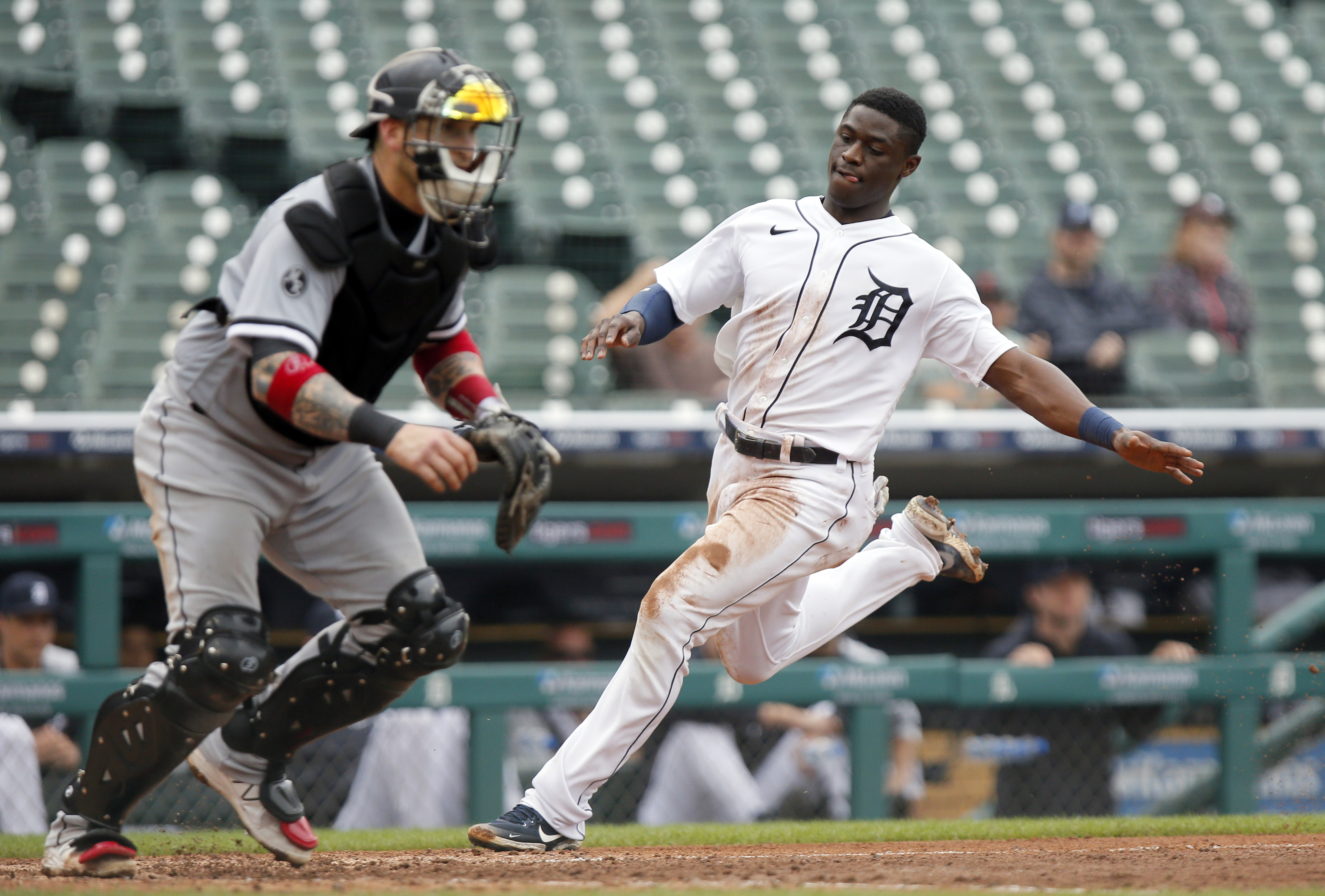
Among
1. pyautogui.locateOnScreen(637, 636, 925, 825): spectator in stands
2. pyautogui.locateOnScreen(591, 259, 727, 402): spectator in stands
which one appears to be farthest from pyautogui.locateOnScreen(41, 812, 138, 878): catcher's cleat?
pyautogui.locateOnScreen(591, 259, 727, 402): spectator in stands

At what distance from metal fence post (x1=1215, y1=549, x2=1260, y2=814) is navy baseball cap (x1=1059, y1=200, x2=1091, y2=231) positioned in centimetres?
184

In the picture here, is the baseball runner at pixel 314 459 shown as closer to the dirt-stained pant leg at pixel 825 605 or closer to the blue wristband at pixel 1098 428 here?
the dirt-stained pant leg at pixel 825 605

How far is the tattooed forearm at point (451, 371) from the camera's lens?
3.22 meters

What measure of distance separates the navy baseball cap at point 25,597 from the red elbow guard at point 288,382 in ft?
9.57

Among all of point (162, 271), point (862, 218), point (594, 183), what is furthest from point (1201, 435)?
point (162, 271)

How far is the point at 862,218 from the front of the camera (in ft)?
11.1

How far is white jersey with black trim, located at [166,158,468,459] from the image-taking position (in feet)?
9.08

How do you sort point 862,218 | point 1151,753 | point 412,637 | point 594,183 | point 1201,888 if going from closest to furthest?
point 1201,888, point 412,637, point 862,218, point 1151,753, point 594,183

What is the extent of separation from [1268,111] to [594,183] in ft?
16.1

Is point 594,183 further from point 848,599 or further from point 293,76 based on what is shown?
point 848,599

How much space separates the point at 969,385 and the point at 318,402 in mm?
4001

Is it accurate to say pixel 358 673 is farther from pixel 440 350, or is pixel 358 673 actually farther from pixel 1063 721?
pixel 1063 721

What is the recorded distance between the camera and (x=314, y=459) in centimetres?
310

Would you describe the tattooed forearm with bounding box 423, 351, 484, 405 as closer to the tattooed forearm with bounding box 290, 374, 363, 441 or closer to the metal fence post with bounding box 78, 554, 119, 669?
the tattooed forearm with bounding box 290, 374, 363, 441
